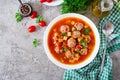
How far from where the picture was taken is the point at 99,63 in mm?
1917

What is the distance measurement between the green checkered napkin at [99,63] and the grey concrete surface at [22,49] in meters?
0.10

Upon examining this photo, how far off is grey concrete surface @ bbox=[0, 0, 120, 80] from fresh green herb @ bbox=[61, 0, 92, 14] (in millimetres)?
90

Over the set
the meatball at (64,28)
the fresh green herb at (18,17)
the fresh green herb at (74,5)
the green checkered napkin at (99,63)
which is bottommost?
the green checkered napkin at (99,63)

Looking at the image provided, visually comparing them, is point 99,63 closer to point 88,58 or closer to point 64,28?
point 88,58

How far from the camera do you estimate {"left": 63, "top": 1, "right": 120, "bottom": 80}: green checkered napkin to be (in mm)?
1893

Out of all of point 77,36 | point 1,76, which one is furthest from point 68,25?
point 1,76

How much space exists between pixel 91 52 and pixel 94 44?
5cm

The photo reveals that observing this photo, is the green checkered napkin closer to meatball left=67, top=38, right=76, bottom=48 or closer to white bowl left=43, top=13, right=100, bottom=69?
white bowl left=43, top=13, right=100, bottom=69

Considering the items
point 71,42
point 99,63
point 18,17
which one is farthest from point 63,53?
point 18,17

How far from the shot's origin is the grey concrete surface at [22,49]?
1989 mm

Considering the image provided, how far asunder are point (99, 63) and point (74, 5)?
36 centimetres

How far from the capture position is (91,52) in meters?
1.87

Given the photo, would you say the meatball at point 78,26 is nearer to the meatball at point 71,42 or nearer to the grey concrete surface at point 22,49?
the meatball at point 71,42

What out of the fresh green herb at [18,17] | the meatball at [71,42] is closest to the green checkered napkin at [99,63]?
the meatball at [71,42]
